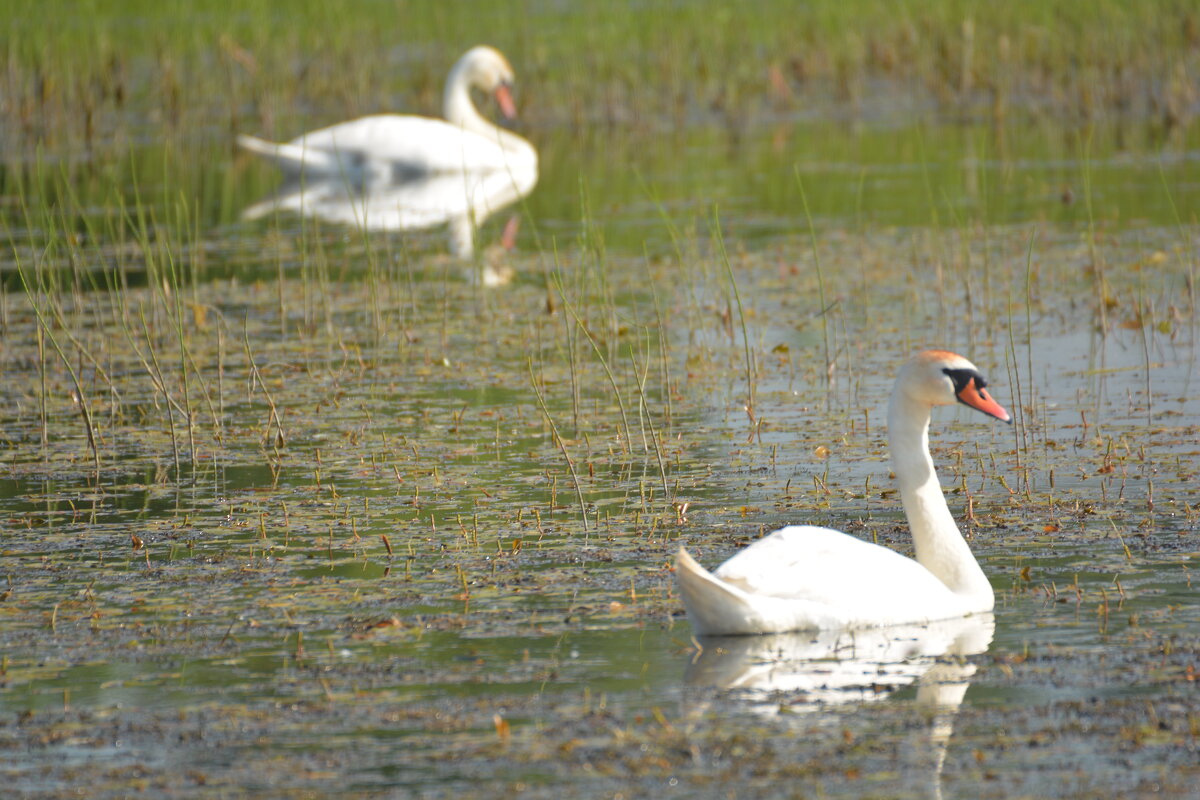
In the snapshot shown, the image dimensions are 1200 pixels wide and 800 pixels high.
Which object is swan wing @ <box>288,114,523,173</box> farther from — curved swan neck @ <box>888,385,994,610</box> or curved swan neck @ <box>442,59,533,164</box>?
curved swan neck @ <box>888,385,994,610</box>

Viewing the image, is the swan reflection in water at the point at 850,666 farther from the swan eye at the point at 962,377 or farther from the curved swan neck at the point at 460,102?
the curved swan neck at the point at 460,102

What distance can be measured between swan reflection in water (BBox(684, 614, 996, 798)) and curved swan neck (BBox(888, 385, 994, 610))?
135 millimetres

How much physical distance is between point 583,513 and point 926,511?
149 cm

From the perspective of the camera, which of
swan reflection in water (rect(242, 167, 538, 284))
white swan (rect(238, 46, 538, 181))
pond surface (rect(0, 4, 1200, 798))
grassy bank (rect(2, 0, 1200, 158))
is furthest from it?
grassy bank (rect(2, 0, 1200, 158))

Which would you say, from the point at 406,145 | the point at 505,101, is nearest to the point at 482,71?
the point at 505,101

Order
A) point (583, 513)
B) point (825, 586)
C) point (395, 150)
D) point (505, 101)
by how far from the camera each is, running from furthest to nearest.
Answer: point (505, 101) < point (395, 150) < point (583, 513) < point (825, 586)

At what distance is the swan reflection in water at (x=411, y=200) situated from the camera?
15.6m

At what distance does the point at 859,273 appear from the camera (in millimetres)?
12367

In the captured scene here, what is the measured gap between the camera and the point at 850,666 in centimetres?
543

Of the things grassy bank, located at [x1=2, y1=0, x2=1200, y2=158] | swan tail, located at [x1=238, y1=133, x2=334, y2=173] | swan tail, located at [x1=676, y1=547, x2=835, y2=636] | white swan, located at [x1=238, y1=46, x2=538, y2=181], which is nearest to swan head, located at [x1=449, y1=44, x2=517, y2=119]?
white swan, located at [x1=238, y1=46, x2=538, y2=181]

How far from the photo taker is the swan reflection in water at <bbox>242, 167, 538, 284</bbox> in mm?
15609

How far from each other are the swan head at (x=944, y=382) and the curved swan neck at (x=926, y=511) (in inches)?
1.7

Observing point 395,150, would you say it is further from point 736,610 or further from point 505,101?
point 736,610

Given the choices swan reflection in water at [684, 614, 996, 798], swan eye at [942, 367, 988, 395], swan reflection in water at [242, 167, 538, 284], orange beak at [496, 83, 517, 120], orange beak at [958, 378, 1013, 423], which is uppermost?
orange beak at [496, 83, 517, 120]
